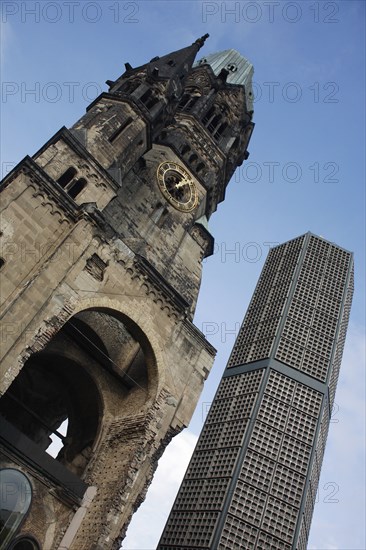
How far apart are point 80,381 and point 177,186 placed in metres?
13.4

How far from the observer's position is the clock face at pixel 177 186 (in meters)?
30.8

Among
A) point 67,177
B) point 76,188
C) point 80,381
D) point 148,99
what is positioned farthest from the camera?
point 148,99

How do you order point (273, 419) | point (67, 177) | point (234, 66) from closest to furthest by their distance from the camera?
point (67, 177) → point (273, 419) → point (234, 66)

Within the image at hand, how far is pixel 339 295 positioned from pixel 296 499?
14.7 m

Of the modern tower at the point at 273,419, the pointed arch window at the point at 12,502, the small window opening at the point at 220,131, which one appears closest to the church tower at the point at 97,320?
the pointed arch window at the point at 12,502

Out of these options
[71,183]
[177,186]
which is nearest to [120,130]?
[71,183]

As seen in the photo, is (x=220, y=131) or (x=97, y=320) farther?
(x=220, y=131)

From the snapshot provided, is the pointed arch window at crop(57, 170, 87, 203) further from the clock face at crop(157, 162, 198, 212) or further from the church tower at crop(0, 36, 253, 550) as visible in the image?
the clock face at crop(157, 162, 198, 212)

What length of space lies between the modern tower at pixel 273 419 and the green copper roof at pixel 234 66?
13.5 m

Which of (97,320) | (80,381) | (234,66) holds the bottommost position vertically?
(80,381)

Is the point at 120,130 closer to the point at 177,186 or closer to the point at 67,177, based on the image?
the point at 67,177

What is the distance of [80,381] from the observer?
78.1 ft

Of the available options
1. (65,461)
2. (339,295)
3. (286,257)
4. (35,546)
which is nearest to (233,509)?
(65,461)

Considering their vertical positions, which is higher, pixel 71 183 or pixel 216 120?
pixel 216 120
